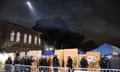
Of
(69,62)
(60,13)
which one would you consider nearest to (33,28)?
(60,13)

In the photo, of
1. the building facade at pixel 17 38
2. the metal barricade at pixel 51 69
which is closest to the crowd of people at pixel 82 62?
the metal barricade at pixel 51 69

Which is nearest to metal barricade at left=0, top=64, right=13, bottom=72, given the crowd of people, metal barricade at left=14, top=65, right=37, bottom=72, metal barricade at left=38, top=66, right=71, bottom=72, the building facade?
the crowd of people

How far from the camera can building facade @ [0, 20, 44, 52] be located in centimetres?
2321

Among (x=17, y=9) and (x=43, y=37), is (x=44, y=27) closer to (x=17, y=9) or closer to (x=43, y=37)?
(x=43, y=37)

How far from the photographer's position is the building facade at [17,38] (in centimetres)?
2321

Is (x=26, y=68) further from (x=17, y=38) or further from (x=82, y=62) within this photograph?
(x=17, y=38)

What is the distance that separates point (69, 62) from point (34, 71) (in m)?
1.74

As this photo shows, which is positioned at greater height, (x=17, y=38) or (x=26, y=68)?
(x=17, y=38)

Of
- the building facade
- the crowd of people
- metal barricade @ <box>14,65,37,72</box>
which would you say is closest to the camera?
the crowd of people

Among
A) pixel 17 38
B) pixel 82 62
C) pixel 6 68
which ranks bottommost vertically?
pixel 6 68

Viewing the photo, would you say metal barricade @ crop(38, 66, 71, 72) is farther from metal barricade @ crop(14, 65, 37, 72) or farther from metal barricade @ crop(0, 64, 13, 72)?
metal barricade @ crop(0, 64, 13, 72)

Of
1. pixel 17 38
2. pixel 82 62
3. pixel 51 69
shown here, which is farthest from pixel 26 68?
pixel 17 38

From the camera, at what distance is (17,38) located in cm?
2480

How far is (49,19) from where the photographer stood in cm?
2531
